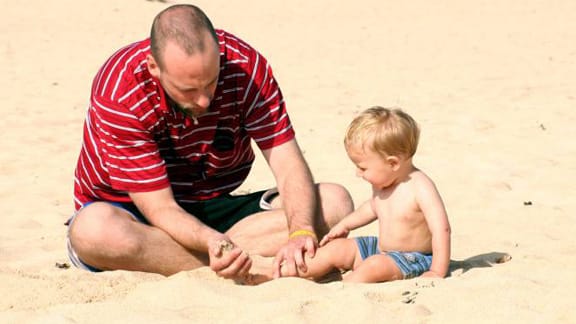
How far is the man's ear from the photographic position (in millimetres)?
3666

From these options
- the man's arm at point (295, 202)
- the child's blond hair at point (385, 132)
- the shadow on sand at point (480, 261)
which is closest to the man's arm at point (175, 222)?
the man's arm at point (295, 202)

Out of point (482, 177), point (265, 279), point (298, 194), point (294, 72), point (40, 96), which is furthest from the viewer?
point (294, 72)

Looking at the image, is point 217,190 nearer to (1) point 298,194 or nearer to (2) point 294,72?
(1) point 298,194

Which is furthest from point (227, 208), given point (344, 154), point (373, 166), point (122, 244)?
point (344, 154)

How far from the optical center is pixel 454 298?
3.12 metres

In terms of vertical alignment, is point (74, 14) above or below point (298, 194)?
below

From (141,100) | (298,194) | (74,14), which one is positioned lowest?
(74,14)

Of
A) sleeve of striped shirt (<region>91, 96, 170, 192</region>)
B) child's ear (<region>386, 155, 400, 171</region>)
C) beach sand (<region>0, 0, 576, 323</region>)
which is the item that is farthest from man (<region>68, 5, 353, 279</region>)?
child's ear (<region>386, 155, 400, 171</region>)

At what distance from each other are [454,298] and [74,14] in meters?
14.2

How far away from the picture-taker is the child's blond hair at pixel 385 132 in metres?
3.57

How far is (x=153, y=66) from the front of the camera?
3.69m

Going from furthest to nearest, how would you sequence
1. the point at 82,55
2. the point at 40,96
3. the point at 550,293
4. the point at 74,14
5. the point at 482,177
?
1. the point at 74,14
2. the point at 82,55
3. the point at 40,96
4. the point at 482,177
5. the point at 550,293

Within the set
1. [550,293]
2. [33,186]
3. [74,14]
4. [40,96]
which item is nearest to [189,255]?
[550,293]

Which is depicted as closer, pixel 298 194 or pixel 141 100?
pixel 141 100
